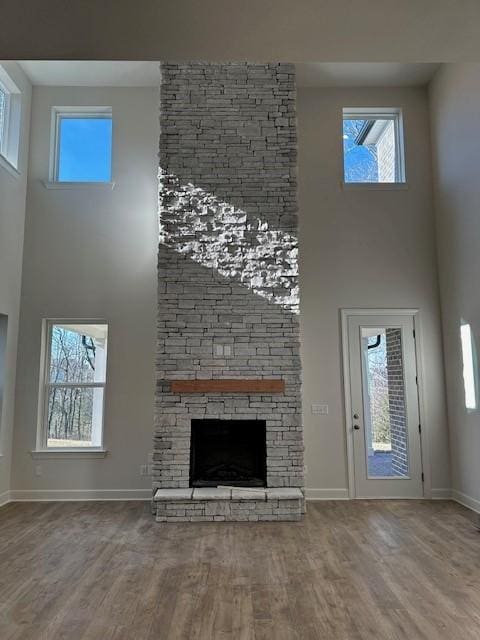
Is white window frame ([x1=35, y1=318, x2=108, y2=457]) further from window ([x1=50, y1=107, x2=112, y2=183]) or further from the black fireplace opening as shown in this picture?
window ([x1=50, y1=107, x2=112, y2=183])

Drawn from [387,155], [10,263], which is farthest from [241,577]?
[387,155]

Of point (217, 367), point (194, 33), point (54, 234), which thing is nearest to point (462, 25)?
point (194, 33)

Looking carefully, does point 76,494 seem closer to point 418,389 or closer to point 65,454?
point 65,454

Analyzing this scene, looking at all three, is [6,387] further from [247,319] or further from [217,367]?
[247,319]

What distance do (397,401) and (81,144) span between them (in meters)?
5.31

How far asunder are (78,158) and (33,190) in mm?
739

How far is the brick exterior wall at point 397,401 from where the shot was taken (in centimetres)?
579

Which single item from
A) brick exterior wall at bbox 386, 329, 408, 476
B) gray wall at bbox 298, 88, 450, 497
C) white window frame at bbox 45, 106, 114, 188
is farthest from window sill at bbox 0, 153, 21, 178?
brick exterior wall at bbox 386, 329, 408, 476

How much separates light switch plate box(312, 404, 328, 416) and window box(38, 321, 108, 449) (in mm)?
2625

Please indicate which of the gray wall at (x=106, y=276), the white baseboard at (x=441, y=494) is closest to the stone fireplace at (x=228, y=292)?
the gray wall at (x=106, y=276)

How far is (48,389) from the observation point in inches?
236

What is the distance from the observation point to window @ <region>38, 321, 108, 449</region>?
592cm

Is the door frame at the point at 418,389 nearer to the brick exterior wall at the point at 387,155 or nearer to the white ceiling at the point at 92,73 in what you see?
the brick exterior wall at the point at 387,155

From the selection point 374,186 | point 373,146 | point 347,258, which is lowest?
point 347,258
